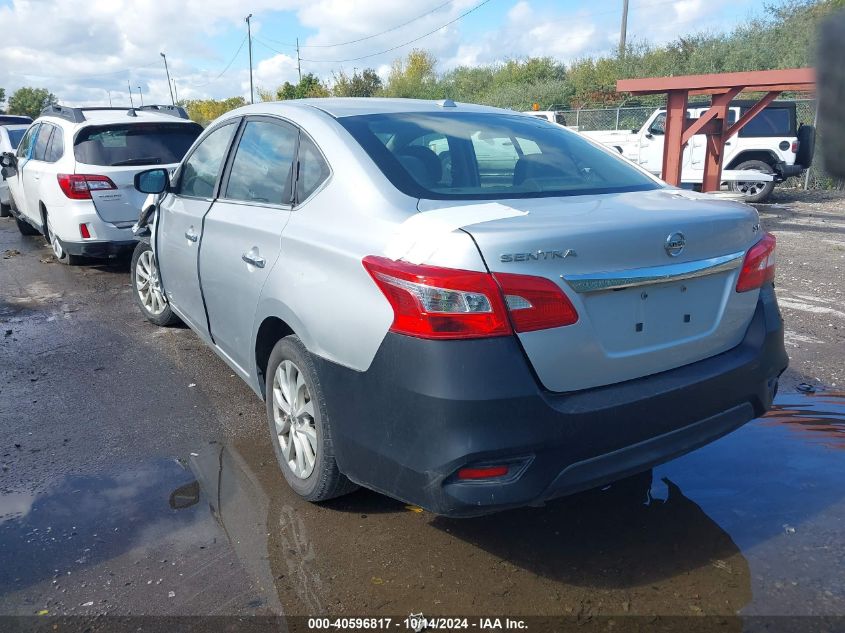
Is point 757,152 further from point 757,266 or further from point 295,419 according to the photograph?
point 295,419

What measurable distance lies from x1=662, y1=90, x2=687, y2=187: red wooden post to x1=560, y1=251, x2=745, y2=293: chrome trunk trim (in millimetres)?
9512

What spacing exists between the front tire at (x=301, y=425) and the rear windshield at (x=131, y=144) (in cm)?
542

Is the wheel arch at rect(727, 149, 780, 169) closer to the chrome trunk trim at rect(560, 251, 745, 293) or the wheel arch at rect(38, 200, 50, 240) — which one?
the wheel arch at rect(38, 200, 50, 240)

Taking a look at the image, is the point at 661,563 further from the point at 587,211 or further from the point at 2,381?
the point at 2,381

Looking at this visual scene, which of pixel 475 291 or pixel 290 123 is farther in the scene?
pixel 290 123

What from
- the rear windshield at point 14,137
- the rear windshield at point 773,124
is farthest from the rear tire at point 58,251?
the rear windshield at point 773,124

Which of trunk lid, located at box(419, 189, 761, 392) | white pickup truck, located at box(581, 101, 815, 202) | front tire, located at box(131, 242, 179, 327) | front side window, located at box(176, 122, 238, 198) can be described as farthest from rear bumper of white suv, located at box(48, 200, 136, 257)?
white pickup truck, located at box(581, 101, 815, 202)

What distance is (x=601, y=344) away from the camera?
2.44 m

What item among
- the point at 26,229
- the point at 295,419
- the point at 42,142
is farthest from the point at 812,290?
the point at 26,229

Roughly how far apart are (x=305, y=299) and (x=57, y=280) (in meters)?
6.61

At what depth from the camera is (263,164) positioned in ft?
12.0

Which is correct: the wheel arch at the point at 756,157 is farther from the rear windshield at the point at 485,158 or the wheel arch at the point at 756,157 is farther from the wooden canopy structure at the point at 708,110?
the rear windshield at the point at 485,158

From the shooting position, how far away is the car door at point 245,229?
3.31m

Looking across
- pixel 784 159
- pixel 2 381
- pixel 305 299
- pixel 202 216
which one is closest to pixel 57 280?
pixel 2 381
